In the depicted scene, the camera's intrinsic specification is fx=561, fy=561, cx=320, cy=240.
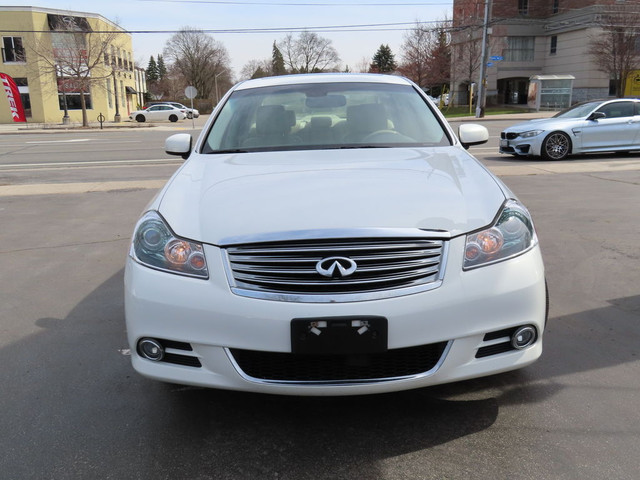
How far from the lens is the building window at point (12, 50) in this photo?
44000 mm

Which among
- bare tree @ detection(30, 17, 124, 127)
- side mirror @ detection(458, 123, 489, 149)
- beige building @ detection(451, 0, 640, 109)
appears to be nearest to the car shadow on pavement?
side mirror @ detection(458, 123, 489, 149)

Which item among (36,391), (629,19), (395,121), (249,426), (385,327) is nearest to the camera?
(385,327)

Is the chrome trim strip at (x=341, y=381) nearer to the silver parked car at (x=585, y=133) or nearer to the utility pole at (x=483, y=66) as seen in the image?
the silver parked car at (x=585, y=133)

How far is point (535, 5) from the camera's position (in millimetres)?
51750

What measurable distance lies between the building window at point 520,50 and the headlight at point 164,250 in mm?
53588

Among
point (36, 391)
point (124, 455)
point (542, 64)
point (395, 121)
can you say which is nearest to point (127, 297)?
point (124, 455)

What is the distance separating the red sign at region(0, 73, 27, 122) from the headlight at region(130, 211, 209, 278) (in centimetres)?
4205

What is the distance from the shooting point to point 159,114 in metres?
44.2

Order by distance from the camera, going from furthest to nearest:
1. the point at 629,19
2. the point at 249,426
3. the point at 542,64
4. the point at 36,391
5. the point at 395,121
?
the point at 542,64 → the point at 629,19 → the point at 395,121 → the point at 36,391 → the point at 249,426

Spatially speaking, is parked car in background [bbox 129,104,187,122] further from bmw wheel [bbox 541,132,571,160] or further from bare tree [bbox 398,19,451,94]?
bmw wheel [bbox 541,132,571,160]

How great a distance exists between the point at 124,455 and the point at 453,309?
1.56 meters

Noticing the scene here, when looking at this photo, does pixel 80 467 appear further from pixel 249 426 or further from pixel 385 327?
pixel 385 327

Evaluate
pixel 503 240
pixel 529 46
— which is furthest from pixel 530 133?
pixel 529 46

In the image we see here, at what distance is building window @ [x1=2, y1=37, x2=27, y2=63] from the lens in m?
44.0
